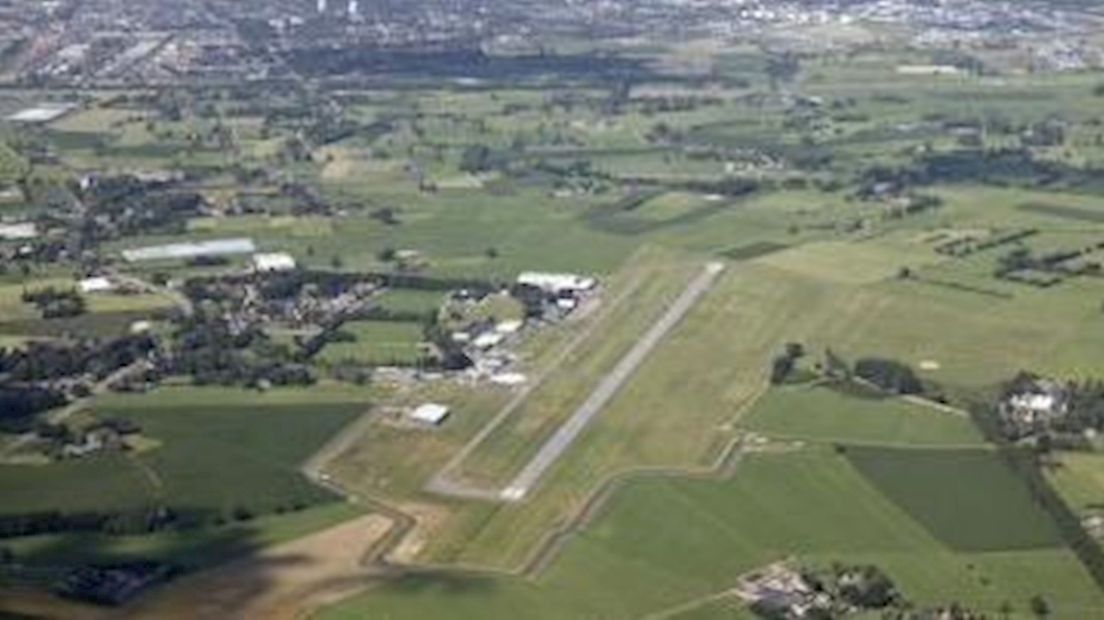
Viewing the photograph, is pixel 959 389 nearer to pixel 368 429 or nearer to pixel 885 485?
pixel 885 485

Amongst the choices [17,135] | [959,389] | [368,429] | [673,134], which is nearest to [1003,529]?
[959,389]

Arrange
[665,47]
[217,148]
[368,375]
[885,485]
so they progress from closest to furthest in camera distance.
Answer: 1. [885,485]
2. [368,375]
3. [217,148]
4. [665,47]

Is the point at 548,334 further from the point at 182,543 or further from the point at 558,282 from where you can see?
the point at 182,543

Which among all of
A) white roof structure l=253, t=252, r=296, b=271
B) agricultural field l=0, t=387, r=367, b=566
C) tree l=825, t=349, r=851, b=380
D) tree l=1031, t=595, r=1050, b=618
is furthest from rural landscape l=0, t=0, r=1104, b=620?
white roof structure l=253, t=252, r=296, b=271

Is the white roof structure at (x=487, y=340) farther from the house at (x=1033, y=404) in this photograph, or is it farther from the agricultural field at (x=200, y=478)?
the house at (x=1033, y=404)

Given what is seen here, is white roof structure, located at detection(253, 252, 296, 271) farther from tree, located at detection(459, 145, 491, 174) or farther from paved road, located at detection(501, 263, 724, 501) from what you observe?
tree, located at detection(459, 145, 491, 174)

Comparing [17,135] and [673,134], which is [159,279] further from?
[673,134]

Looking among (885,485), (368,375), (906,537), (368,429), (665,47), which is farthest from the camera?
(665,47)

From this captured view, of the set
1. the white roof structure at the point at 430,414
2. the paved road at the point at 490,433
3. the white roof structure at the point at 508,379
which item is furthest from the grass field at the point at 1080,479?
the white roof structure at the point at 430,414

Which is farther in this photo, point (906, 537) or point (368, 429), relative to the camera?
point (368, 429)
